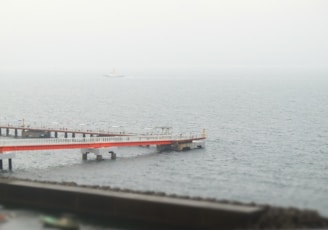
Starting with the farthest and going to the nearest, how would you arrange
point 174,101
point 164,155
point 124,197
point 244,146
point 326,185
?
point 174,101 → point 244,146 → point 164,155 → point 326,185 → point 124,197

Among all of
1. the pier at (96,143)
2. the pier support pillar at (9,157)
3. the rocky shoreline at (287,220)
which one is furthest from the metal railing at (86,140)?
the rocky shoreline at (287,220)

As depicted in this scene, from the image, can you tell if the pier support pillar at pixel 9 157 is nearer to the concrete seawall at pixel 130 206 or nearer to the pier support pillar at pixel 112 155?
the concrete seawall at pixel 130 206

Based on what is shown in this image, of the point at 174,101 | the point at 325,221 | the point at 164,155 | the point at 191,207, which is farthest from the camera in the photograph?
the point at 174,101

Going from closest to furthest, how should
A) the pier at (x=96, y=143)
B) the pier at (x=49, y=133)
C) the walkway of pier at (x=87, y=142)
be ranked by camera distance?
1. the pier at (x=96, y=143)
2. the walkway of pier at (x=87, y=142)
3. the pier at (x=49, y=133)

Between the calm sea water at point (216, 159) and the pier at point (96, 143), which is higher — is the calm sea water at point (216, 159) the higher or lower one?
the lower one

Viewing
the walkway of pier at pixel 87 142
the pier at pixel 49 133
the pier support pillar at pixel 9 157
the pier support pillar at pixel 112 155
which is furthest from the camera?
the pier at pixel 49 133

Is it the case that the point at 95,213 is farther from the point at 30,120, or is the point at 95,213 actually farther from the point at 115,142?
the point at 30,120

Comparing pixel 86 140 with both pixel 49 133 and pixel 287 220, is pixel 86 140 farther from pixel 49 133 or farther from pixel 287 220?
pixel 287 220

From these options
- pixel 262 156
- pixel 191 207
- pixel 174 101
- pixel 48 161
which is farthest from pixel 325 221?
pixel 174 101

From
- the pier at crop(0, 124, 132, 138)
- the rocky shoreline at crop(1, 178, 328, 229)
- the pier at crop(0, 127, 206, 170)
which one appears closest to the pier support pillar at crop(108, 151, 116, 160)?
the pier at crop(0, 127, 206, 170)
